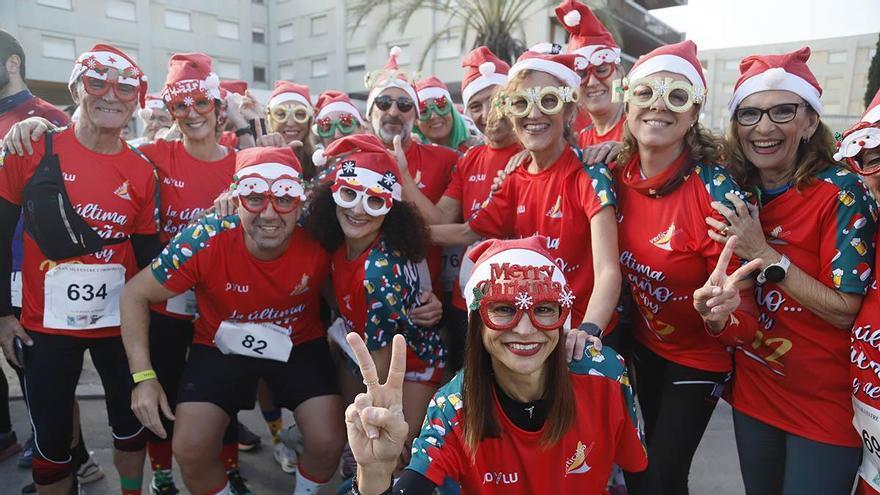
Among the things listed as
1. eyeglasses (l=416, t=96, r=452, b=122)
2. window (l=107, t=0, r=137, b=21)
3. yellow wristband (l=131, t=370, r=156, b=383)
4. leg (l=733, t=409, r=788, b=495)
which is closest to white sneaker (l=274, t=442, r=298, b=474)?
yellow wristband (l=131, t=370, r=156, b=383)

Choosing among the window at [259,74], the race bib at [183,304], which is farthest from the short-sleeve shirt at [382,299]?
the window at [259,74]

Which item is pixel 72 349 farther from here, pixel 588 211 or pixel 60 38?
pixel 60 38

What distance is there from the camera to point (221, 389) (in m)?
3.06

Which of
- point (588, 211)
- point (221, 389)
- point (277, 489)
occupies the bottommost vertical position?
point (277, 489)

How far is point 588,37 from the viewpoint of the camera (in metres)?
4.03

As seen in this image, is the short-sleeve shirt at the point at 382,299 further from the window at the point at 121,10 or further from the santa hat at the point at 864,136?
the window at the point at 121,10

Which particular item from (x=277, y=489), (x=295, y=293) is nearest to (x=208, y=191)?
(x=295, y=293)

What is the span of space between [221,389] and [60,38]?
1173 inches

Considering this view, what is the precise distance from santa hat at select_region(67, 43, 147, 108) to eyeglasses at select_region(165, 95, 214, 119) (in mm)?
298

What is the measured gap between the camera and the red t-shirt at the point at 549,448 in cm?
198

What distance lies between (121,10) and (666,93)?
31.5m

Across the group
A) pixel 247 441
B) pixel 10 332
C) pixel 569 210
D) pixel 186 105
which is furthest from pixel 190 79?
pixel 247 441

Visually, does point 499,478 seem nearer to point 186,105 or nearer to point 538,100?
point 538,100

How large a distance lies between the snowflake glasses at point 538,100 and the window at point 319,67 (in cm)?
3055
